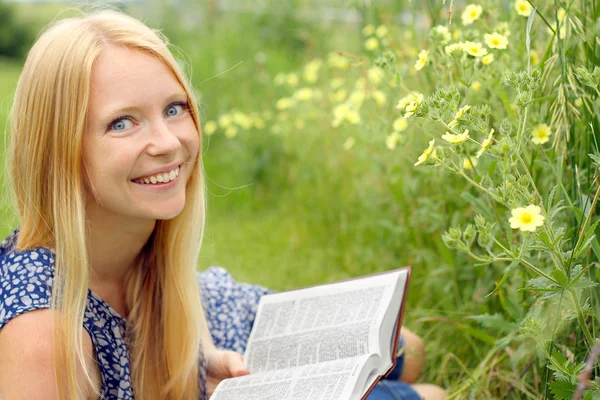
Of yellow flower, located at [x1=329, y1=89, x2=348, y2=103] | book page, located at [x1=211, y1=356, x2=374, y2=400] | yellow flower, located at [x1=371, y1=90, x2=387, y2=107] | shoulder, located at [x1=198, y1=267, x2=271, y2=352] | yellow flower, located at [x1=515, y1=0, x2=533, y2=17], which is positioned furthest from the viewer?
yellow flower, located at [x1=329, y1=89, x2=348, y2=103]

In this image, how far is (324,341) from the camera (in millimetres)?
1598

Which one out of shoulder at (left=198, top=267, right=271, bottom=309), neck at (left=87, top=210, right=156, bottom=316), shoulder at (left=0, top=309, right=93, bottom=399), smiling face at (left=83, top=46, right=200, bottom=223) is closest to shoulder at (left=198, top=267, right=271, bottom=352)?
shoulder at (left=198, top=267, right=271, bottom=309)

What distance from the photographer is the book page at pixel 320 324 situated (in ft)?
5.09

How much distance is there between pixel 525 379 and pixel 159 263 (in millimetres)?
825

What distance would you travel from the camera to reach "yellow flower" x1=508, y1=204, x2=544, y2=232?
1095 millimetres

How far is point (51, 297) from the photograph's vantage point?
57.8 inches

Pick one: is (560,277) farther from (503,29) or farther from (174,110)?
(174,110)

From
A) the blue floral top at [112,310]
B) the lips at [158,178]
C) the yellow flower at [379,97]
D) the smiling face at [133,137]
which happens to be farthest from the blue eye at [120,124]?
the yellow flower at [379,97]

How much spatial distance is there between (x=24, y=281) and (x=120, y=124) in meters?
0.34

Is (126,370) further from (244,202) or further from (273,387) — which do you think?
(244,202)

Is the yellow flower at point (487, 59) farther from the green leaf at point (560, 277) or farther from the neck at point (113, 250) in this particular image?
the neck at point (113, 250)

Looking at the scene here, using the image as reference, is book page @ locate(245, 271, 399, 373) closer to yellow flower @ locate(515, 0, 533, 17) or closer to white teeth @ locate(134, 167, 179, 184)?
white teeth @ locate(134, 167, 179, 184)

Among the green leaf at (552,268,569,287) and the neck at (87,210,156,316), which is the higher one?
the green leaf at (552,268,569,287)

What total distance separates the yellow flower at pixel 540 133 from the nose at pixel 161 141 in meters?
0.68
